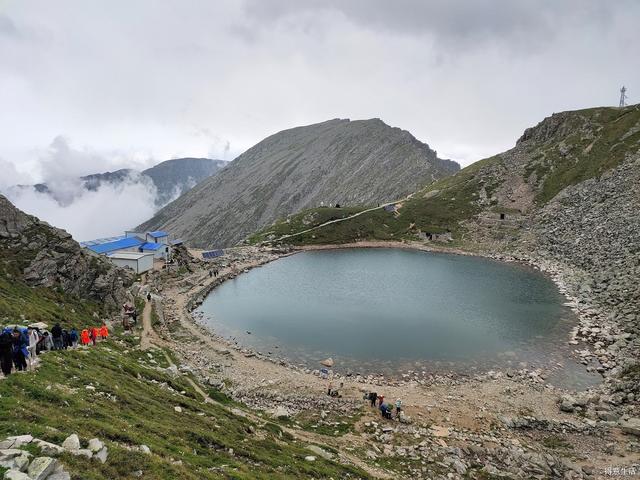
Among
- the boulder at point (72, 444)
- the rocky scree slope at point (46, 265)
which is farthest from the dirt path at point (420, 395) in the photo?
the boulder at point (72, 444)

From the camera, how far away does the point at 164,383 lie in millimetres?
28609

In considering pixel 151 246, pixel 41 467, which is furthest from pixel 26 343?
pixel 151 246

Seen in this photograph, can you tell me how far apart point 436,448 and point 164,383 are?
19208 millimetres

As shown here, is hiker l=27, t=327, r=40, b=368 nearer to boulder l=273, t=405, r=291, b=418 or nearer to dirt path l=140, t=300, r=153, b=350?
boulder l=273, t=405, r=291, b=418

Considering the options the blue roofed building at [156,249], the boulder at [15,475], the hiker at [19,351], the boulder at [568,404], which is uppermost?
the blue roofed building at [156,249]

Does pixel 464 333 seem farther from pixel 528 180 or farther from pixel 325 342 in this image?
pixel 528 180

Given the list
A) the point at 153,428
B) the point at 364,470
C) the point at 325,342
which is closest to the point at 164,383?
the point at 153,428

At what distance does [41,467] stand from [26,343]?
11257 millimetres

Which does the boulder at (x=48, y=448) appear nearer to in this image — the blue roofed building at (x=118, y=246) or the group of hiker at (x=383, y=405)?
the group of hiker at (x=383, y=405)

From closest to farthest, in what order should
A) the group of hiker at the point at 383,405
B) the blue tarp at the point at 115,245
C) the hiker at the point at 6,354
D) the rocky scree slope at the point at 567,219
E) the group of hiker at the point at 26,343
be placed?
the hiker at the point at 6,354 → the group of hiker at the point at 26,343 → the group of hiker at the point at 383,405 → the rocky scree slope at the point at 567,219 → the blue tarp at the point at 115,245

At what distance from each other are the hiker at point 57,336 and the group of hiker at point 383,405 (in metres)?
23.4

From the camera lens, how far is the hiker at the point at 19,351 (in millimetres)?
18172

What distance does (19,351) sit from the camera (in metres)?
18.3

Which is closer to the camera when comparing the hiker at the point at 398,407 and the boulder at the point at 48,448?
the boulder at the point at 48,448
